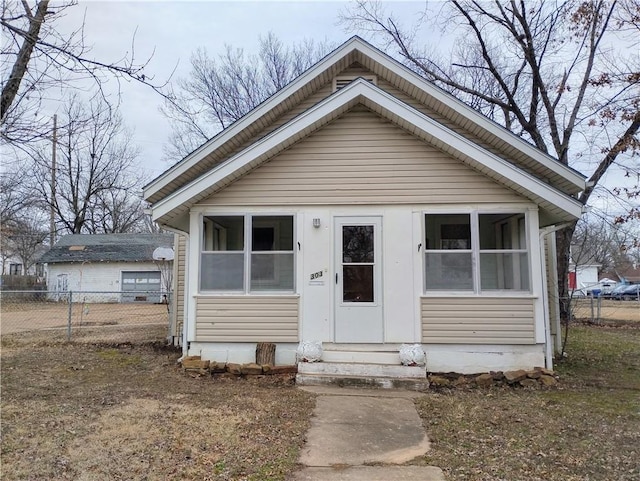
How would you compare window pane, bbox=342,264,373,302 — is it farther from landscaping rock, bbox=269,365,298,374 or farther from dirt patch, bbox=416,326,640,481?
dirt patch, bbox=416,326,640,481

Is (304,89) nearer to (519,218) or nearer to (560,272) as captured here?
(519,218)

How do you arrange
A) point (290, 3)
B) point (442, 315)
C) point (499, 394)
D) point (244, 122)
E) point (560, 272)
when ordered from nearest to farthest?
point (499, 394), point (442, 315), point (244, 122), point (290, 3), point (560, 272)

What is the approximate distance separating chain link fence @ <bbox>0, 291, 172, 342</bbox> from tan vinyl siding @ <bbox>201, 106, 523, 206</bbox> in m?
4.88

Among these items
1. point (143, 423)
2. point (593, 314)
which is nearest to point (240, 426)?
point (143, 423)

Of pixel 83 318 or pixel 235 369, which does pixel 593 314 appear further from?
pixel 83 318

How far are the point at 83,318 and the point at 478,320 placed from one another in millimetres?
14790

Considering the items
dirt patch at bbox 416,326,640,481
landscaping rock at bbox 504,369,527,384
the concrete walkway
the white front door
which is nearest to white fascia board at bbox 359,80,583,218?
the white front door

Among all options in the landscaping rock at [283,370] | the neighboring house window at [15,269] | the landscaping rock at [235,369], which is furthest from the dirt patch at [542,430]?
the neighboring house window at [15,269]

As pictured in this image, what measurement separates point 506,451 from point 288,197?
15.2 ft

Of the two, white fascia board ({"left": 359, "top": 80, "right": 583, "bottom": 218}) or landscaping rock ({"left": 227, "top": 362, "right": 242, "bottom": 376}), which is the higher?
white fascia board ({"left": 359, "top": 80, "right": 583, "bottom": 218})

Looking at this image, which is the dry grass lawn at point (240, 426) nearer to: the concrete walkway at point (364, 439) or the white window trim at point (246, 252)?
the concrete walkway at point (364, 439)

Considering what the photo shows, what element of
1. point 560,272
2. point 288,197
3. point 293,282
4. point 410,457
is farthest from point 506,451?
point 560,272

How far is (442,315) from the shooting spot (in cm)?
704

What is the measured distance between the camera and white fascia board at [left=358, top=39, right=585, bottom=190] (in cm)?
720
